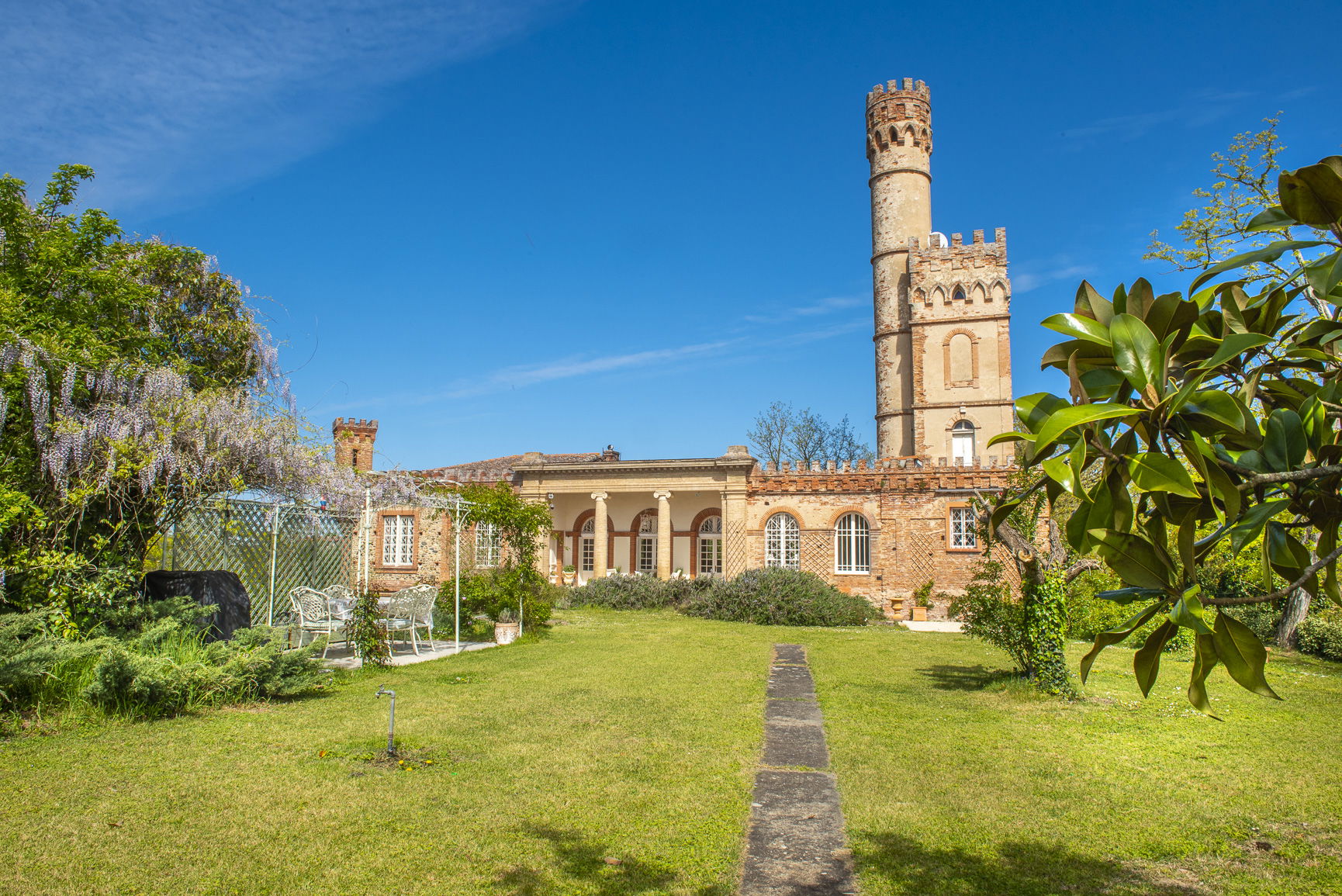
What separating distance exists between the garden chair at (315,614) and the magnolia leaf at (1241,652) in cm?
1103

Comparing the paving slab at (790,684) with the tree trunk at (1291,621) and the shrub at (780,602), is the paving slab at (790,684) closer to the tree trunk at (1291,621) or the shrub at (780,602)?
the shrub at (780,602)

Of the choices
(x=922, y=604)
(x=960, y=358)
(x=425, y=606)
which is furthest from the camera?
(x=960, y=358)

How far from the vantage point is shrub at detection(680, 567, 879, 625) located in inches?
778

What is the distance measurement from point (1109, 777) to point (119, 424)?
9138 mm

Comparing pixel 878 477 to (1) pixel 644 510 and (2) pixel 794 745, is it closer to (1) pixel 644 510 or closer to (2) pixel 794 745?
(1) pixel 644 510

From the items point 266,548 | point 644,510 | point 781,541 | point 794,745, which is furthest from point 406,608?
point 644,510

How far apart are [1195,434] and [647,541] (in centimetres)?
2640

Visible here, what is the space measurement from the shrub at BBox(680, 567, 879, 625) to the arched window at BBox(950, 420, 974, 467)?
10.4 metres

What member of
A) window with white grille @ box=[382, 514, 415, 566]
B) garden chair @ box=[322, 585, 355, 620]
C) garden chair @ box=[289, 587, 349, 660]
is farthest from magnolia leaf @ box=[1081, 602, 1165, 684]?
window with white grille @ box=[382, 514, 415, 566]

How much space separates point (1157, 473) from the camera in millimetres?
1279

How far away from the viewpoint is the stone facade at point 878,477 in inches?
913

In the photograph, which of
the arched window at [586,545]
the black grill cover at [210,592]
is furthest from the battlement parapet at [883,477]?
the black grill cover at [210,592]

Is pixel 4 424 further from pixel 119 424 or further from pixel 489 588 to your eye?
pixel 489 588

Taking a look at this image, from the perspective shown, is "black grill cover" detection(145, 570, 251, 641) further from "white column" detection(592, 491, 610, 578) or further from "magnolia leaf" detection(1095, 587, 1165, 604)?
"white column" detection(592, 491, 610, 578)
